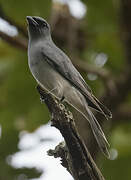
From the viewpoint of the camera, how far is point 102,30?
7.10 meters

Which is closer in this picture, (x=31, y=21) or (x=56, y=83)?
(x=56, y=83)

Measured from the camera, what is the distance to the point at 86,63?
6.96 metres

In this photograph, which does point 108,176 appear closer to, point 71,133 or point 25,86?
point 25,86

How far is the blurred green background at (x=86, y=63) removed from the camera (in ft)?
21.0

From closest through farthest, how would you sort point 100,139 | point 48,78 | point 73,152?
1. point 73,152
2. point 100,139
3. point 48,78

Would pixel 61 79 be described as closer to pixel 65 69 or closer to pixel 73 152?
pixel 65 69

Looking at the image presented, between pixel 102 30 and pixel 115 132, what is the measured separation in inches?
47.9

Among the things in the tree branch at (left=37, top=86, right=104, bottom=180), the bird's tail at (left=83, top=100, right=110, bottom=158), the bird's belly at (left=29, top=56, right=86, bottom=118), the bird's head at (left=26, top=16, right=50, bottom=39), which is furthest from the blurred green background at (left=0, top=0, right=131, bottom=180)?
the tree branch at (left=37, top=86, right=104, bottom=180)

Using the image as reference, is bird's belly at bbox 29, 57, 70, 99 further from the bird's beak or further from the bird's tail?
the bird's beak

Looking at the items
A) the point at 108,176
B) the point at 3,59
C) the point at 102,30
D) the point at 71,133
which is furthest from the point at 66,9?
the point at 71,133

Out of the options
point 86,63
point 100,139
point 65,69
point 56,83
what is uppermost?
point 86,63

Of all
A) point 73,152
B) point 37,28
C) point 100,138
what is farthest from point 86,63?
point 73,152

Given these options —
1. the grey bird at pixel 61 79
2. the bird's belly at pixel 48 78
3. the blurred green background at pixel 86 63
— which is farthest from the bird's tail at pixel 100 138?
the blurred green background at pixel 86 63

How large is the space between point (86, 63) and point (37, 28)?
1633 millimetres
